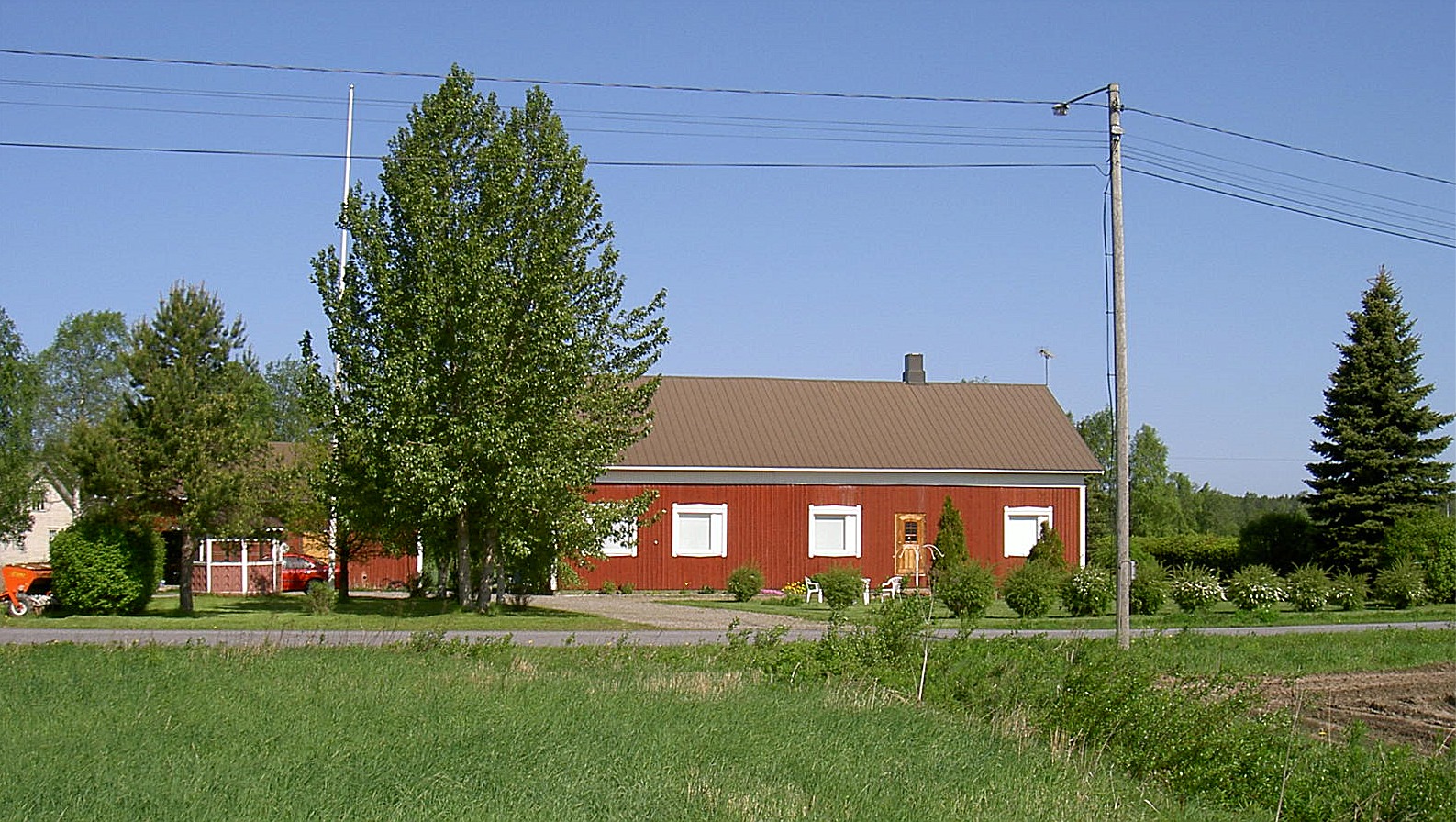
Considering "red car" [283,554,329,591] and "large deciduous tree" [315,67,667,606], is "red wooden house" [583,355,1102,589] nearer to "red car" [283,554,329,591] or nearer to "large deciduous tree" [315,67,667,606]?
"red car" [283,554,329,591]

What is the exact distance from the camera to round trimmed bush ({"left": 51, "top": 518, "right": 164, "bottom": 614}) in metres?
25.2

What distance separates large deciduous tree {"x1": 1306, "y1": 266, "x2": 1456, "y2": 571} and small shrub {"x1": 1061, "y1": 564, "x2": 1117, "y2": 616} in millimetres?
13259

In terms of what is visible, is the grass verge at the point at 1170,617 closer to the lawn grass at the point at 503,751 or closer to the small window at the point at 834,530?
the small window at the point at 834,530

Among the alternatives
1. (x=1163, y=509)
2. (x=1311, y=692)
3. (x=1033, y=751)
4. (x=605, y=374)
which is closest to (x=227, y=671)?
(x=1033, y=751)

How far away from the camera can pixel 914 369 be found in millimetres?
45875

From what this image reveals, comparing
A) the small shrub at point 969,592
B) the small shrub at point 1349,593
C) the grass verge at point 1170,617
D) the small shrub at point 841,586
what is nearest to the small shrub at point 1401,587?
the grass verge at point 1170,617

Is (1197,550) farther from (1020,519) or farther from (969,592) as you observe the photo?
(969,592)

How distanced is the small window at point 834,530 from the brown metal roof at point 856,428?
1.27 metres

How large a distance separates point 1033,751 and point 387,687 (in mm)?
5365

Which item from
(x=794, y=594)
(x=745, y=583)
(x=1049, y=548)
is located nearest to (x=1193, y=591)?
(x=794, y=594)

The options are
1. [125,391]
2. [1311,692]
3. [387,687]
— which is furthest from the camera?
[125,391]

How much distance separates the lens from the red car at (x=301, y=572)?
131 feet

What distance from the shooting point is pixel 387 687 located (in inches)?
461

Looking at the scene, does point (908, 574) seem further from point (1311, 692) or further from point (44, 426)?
point (44, 426)
